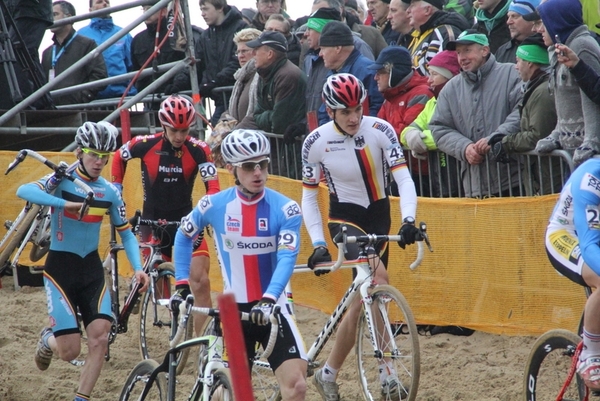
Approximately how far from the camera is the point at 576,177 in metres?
5.83

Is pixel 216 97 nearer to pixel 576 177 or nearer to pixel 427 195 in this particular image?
pixel 427 195

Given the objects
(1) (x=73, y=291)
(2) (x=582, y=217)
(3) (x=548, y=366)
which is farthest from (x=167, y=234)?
(2) (x=582, y=217)

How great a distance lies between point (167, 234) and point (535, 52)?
3.81 meters

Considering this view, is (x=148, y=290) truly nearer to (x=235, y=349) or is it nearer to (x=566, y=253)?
(x=566, y=253)

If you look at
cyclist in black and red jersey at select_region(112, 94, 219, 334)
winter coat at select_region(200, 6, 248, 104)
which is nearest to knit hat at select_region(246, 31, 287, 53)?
cyclist in black and red jersey at select_region(112, 94, 219, 334)

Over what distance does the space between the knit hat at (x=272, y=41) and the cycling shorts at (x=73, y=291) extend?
331 centimetres

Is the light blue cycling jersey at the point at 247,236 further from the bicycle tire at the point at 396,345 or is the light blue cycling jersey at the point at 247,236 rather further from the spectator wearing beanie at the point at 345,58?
the spectator wearing beanie at the point at 345,58

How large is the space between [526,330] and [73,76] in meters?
8.05

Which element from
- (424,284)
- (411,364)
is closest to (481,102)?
(424,284)

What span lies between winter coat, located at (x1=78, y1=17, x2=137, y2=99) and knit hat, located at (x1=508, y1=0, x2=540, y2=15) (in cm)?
687

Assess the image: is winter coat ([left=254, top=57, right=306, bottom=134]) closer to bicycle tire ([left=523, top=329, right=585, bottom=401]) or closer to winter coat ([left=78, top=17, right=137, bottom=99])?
winter coat ([left=78, top=17, right=137, bottom=99])

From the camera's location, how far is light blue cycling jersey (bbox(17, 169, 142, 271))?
8.73 m

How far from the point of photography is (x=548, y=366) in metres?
6.28

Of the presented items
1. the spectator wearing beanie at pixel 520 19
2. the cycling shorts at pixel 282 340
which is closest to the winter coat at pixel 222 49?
the spectator wearing beanie at pixel 520 19
